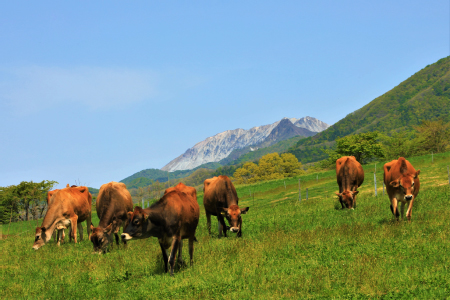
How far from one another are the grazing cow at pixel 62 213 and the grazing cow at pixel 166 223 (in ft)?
27.1

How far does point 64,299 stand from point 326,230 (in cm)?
875

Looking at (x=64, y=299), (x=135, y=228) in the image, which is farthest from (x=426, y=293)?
(x=64, y=299)

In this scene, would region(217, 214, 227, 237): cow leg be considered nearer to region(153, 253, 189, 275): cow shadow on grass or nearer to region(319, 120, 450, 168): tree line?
region(153, 253, 189, 275): cow shadow on grass

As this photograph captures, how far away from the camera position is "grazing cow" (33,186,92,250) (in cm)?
1409

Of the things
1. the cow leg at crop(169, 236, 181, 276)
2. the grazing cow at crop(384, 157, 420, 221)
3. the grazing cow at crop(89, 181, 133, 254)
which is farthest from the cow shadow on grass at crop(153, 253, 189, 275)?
the grazing cow at crop(384, 157, 420, 221)

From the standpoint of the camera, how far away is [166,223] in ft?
26.9

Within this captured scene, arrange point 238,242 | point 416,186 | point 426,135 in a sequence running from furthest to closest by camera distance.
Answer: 1. point 426,135
2. point 416,186
3. point 238,242

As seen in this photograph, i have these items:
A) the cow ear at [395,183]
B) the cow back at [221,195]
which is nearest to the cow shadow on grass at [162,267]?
the cow back at [221,195]

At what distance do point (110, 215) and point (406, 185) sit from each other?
11.2m

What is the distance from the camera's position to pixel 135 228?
25.5ft

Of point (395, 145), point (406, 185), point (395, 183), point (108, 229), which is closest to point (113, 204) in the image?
point (108, 229)

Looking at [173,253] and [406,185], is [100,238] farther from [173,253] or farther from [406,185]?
[406,185]

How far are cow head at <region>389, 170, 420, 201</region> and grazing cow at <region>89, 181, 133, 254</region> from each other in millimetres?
10099

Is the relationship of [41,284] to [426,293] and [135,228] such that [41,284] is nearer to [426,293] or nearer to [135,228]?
[135,228]
